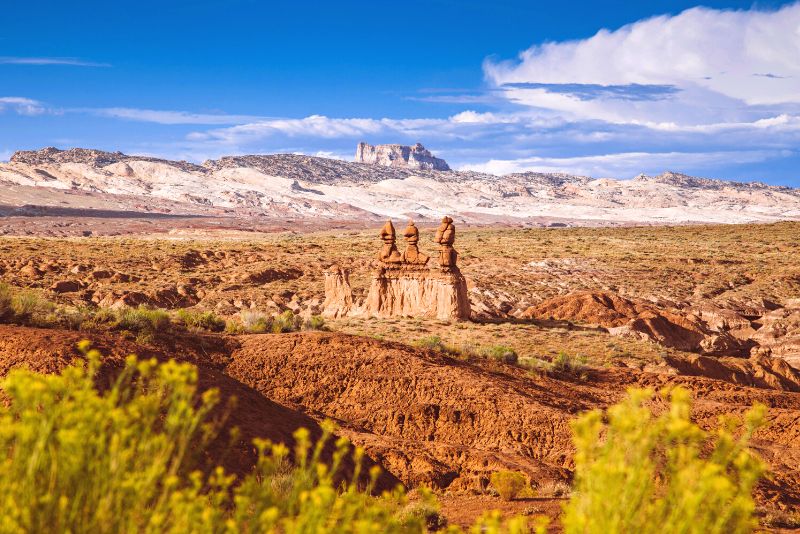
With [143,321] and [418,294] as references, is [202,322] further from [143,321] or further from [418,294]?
[418,294]

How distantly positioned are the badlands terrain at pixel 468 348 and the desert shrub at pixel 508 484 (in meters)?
0.22

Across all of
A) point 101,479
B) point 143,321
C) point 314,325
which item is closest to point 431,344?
point 314,325

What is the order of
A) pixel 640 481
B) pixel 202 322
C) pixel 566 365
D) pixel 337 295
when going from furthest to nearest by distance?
pixel 337 295 → pixel 566 365 → pixel 202 322 → pixel 640 481

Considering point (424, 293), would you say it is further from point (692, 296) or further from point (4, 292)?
point (692, 296)

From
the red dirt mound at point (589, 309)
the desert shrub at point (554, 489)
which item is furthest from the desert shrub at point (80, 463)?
the red dirt mound at point (589, 309)

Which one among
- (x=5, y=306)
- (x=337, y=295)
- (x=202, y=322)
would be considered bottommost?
(x=337, y=295)

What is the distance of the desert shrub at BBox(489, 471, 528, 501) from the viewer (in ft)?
29.7

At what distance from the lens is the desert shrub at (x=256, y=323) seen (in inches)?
686

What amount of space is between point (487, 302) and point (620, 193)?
170125mm

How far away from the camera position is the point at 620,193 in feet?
624

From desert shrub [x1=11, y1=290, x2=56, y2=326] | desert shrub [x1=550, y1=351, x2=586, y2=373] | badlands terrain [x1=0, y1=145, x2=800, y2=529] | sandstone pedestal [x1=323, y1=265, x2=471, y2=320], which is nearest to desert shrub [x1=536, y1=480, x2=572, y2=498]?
badlands terrain [x1=0, y1=145, x2=800, y2=529]

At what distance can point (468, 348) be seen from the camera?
18062mm

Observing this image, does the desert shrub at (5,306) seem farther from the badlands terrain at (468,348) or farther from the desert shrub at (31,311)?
the badlands terrain at (468,348)

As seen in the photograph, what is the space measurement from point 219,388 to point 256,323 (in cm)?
735
